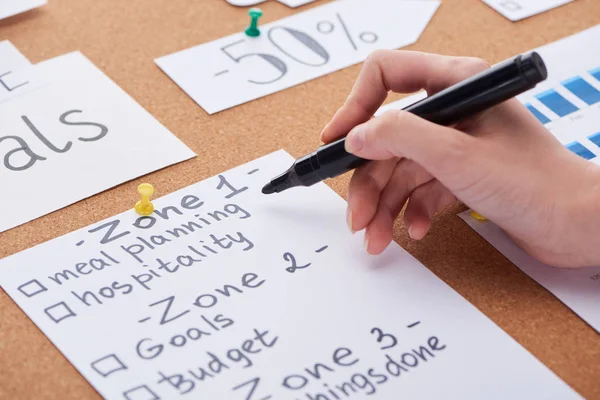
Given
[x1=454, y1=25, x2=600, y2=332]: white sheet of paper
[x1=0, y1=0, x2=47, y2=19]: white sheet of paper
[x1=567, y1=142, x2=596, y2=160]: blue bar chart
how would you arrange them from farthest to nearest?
[x1=0, y1=0, x2=47, y2=19]: white sheet of paper → [x1=567, y1=142, x2=596, y2=160]: blue bar chart → [x1=454, y1=25, x2=600, y2=332]: white sheet of paper

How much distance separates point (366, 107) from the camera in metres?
0.78

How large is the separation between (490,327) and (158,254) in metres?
0.28

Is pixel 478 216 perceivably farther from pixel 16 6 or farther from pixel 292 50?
pixel 16 6

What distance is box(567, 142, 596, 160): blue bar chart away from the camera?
32.9 inches

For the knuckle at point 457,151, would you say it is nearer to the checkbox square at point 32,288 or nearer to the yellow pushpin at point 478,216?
the yellow pushpin at point 478,216

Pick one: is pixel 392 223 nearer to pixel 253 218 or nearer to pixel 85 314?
pixel 253 218

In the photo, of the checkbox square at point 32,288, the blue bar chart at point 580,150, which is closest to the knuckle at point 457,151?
Result: the blue bar chart at point 580,150

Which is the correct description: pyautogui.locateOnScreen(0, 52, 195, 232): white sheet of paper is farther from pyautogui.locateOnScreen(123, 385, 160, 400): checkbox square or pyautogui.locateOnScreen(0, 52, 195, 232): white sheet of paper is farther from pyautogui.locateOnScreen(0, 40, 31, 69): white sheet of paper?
pyautogui.locateOnScreen(123, 385, 160, 400): checkbox square

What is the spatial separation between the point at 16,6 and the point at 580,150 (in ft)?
2.19

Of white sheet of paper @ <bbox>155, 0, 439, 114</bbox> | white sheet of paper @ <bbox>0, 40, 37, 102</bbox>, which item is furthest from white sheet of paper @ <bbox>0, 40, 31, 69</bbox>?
white sheet of paper @ <bbox>155, 0, 439, 114</bbox>

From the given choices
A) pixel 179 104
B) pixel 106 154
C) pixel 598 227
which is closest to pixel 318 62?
pixel 179 104

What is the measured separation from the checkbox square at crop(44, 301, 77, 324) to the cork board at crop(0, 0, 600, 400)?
2 centimetres

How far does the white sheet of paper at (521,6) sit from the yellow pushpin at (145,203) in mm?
549

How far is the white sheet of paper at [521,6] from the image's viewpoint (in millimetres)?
1067
